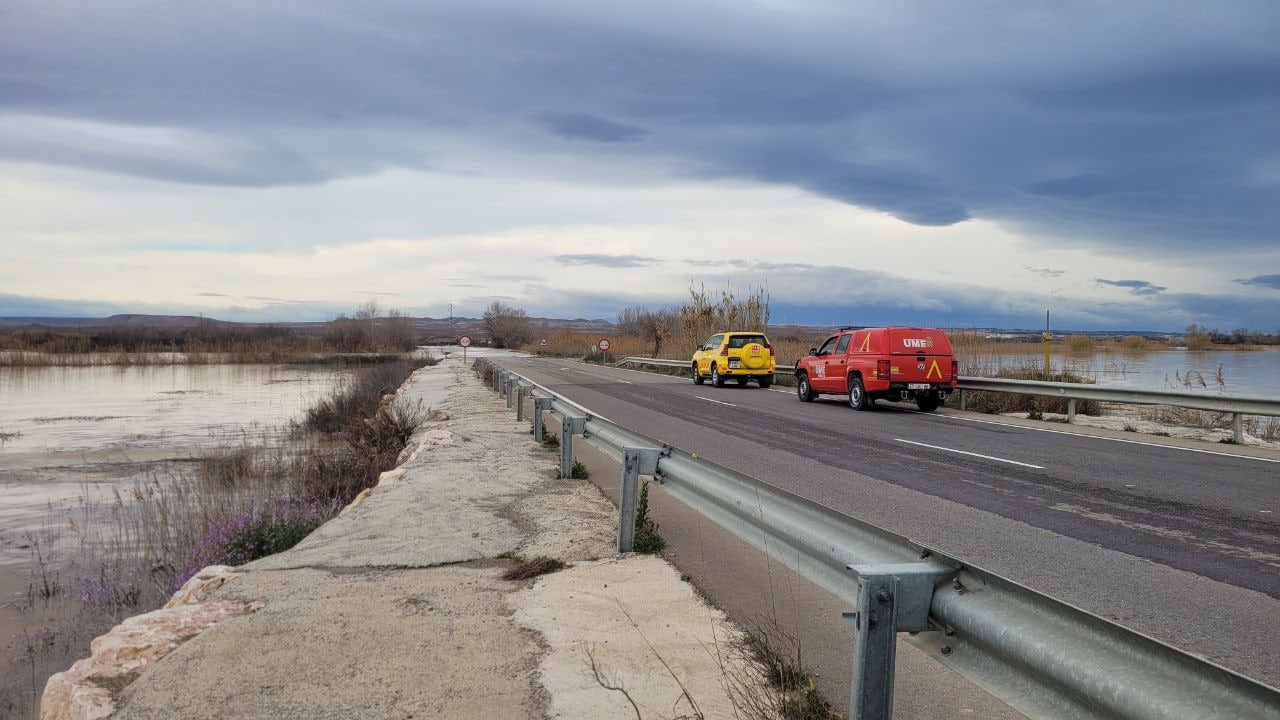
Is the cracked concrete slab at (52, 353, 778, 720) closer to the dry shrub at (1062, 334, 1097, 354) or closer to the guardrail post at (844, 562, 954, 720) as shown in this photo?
the guardrail post at (844, 562, 954, 720)

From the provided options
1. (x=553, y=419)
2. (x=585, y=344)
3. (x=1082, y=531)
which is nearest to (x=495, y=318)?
(x=585, y=344)

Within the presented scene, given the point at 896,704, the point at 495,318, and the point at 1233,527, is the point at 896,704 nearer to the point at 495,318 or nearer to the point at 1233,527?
the point at 1233,527

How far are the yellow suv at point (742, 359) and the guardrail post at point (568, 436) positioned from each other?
2144 centimetres

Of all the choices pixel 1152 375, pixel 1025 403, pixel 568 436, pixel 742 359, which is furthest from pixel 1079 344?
pixel 568 436

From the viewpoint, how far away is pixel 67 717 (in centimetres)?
393

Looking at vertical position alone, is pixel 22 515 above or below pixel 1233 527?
below

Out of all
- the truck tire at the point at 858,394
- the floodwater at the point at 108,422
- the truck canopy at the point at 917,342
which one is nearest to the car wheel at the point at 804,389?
the truck tire at the point at 858,394

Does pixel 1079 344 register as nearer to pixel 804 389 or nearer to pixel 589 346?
pixel 804 389

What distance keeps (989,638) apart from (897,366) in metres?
18.5

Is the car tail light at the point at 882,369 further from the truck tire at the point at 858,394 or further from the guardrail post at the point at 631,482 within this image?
the guardrail post at the point at 631,482

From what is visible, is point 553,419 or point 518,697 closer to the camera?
point 518,697

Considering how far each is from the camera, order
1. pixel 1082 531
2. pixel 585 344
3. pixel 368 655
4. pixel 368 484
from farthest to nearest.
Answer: pixel 585 344
pixel 368 484
pixel 1082 531
pixel 368 655

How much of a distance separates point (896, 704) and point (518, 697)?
168 centimetres

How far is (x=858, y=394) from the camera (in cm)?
2161
